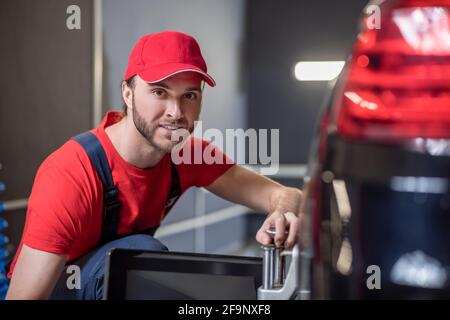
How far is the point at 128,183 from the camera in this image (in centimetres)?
130

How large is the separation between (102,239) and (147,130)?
0.25m

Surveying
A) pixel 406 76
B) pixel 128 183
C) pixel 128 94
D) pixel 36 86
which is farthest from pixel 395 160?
pixel 36 86

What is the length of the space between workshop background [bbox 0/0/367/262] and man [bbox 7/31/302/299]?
654 millimetres

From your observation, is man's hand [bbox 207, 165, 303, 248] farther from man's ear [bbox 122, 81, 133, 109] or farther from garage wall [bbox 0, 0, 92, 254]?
garage wall [bbox 0, 0, 92, 254]

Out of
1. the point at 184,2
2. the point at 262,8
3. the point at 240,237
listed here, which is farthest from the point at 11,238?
the point at 262,8

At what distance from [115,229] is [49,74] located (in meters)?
1.03

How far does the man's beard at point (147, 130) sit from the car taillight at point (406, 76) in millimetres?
883

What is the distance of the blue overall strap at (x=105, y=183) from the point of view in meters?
1.21

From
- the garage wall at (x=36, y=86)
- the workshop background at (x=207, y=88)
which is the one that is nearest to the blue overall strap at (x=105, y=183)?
the workshop background at (x=207, y=88)

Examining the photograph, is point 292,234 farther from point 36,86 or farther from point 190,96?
point 36,86

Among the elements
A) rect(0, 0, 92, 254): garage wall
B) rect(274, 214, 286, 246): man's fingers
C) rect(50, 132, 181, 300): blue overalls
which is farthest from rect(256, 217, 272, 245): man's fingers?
rect(0, 0, 92, 254): garage wall

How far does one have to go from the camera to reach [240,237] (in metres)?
4.69

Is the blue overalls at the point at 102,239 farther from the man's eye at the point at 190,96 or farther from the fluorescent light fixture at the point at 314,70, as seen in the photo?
the fluorescent light fixture at the point at 314,70

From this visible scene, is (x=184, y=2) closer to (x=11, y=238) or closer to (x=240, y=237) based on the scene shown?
(x=11, y=238)
